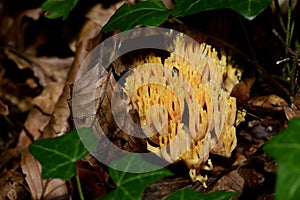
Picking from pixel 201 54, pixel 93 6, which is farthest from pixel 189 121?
pixel 93 6

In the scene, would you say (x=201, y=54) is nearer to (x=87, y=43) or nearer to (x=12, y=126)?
(x=87, y=43)

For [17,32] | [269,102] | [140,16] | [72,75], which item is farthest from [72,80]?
[269,102]

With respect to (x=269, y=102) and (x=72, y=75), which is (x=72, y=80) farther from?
(x=269, y=102)

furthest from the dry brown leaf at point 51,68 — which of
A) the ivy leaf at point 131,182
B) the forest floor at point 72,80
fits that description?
the ivy leaf at point 131,182

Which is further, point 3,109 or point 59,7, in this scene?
point 3,109

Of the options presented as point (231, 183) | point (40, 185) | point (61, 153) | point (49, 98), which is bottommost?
point (231, 183)

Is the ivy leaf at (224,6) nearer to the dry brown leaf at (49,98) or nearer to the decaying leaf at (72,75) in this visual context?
the decaying leaf at (72,75)
